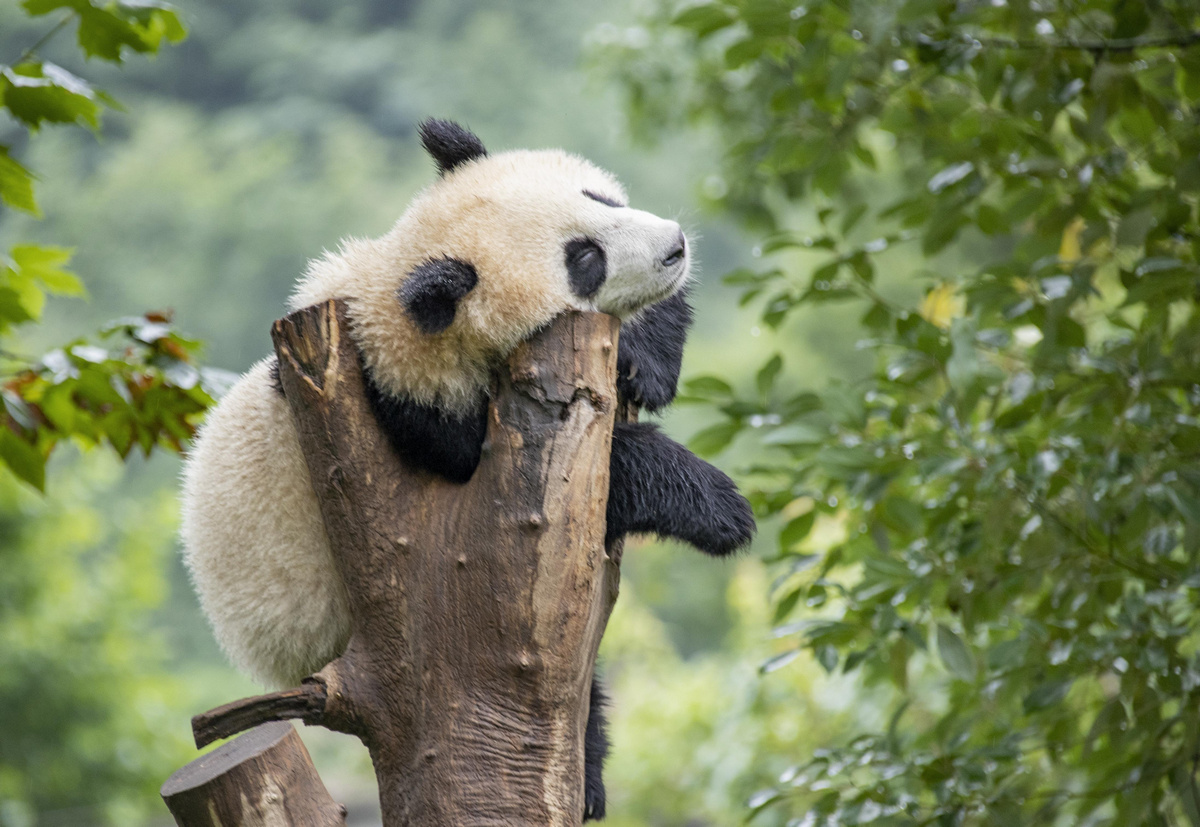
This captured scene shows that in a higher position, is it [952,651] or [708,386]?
[708,386]

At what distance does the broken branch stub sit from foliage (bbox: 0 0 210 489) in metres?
0.64

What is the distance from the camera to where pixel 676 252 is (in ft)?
4.88

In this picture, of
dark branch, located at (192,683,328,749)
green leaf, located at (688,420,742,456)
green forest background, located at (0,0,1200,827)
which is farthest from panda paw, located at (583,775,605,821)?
green leaf, located at (688,420,742,456)

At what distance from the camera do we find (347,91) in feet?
42.4

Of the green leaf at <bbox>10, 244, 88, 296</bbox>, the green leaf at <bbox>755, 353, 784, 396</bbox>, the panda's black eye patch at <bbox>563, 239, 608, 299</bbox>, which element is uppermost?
the green leaf at <bbox>10, 244, 88, 296</bbox>

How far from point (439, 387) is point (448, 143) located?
448 millimetres

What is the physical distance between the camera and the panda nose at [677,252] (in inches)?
58.3

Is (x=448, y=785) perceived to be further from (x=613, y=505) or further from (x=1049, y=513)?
(x=1049, y=513)

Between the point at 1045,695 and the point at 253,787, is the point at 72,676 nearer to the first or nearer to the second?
the point at 253,787

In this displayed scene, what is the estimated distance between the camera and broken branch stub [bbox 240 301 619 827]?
4.14 feet

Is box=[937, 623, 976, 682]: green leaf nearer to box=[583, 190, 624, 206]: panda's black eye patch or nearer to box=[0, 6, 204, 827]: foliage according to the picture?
box=[583, 190, 624, 206]: panda's black eye patch

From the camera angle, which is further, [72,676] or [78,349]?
[72,676]

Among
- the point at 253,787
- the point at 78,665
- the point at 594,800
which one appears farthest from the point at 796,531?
the point at 78,665

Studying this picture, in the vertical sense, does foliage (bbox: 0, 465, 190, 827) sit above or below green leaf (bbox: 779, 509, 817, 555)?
below
